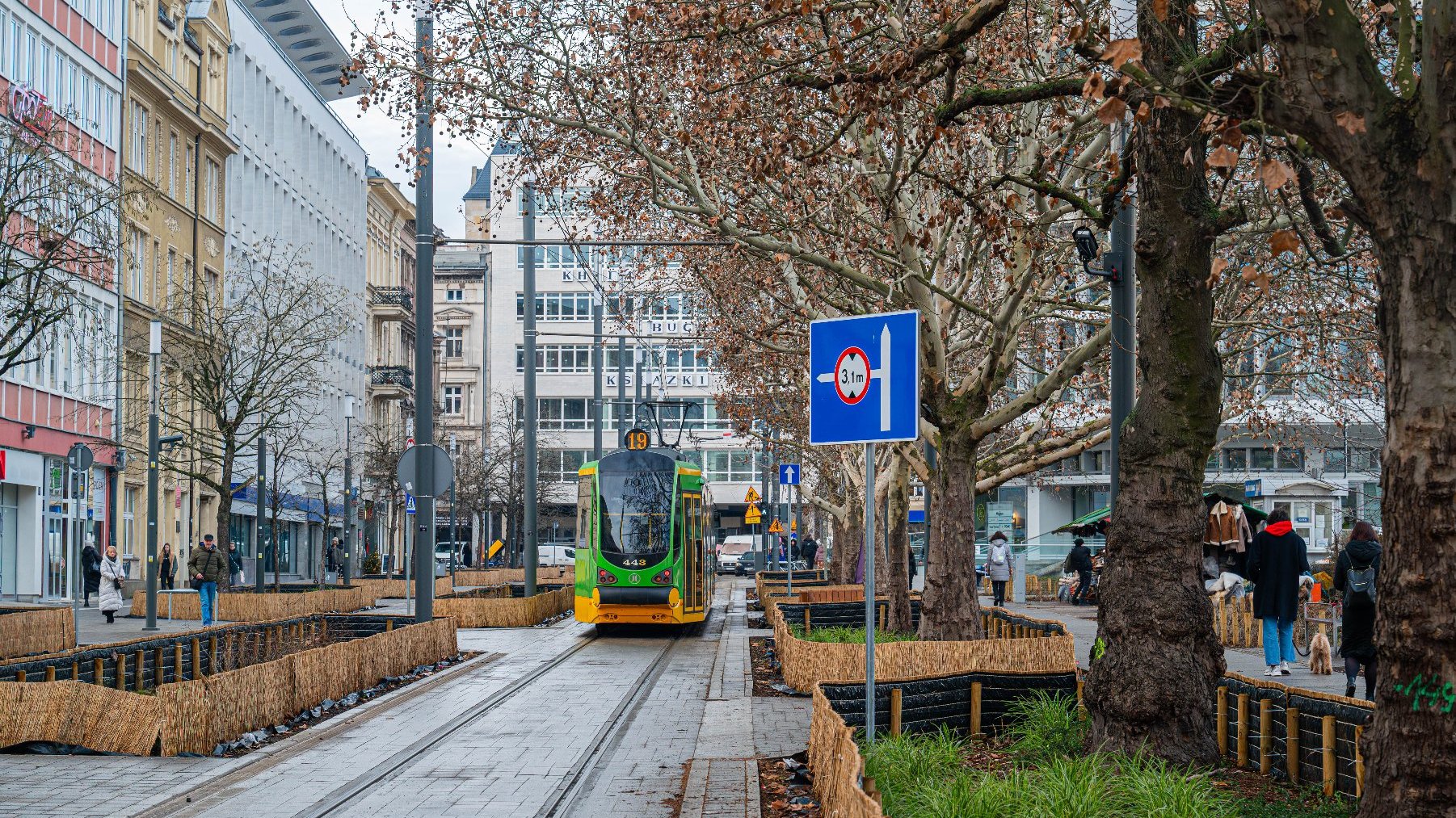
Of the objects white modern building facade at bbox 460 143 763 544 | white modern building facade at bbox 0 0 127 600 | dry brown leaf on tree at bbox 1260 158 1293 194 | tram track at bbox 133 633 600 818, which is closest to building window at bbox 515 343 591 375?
white modern building facade at bbox 460 143 763 544

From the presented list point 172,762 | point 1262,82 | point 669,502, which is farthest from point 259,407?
point 1262,82

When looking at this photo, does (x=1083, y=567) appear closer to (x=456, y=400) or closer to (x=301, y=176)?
(x=301, y=176)

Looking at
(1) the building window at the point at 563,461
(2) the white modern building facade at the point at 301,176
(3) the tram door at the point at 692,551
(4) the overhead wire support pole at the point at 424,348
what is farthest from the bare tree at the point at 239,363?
(1) the building window at the point at 563,461

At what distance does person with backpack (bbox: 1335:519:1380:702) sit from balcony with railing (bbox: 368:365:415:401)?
2932 inches

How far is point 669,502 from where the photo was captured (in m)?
30.4

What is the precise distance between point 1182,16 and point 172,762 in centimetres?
845

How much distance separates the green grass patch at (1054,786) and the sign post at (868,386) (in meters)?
0.46

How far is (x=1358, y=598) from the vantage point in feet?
52.1

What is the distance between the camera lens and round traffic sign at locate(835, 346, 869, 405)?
31.1 feet

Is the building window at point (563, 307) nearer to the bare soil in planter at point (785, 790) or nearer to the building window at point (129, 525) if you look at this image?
the building window at point (129, 525)

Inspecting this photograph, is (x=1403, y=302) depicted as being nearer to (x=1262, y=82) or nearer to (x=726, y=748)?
(x=1262, y=82)

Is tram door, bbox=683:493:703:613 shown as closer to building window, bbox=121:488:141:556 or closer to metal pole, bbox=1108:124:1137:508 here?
metal pole, bbox=1108:124:1137:508

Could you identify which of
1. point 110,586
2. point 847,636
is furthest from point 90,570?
point 847,636

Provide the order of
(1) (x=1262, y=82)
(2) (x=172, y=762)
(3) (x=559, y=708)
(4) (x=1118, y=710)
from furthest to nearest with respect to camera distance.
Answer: (3) (x=559, y=708), (2) (x=172, y=762), (4) (x=1118, y=710), (1) (x=1262, y=82)
